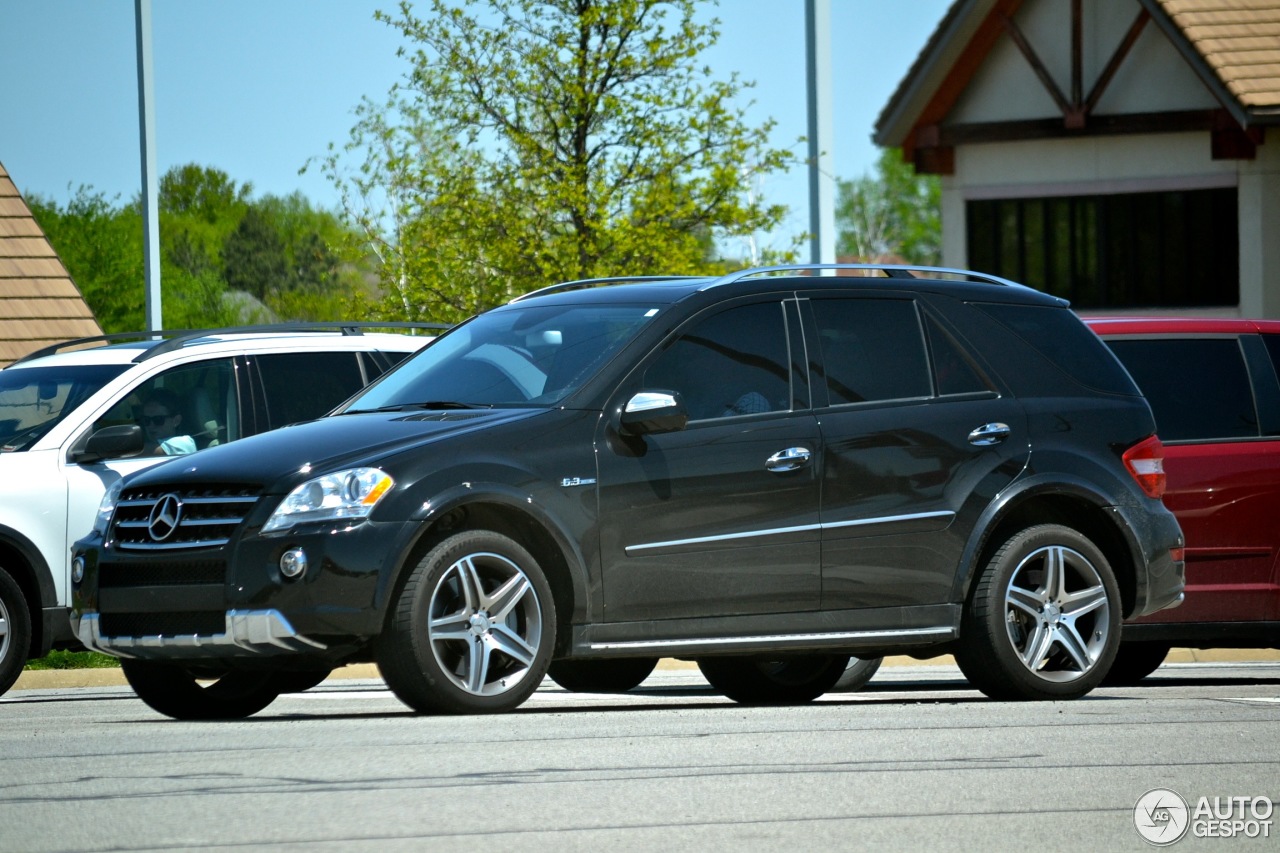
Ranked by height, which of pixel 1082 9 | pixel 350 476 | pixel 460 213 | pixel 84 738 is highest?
pixel 1082 9

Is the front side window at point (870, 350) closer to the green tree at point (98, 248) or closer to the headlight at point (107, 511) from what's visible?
the headlight at point (107, 511)

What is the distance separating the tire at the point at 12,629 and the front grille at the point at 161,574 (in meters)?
2.72

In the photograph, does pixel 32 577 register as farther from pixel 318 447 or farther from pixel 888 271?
pixel 888 271

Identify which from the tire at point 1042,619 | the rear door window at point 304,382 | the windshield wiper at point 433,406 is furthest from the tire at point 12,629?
the tire at point 1042,619

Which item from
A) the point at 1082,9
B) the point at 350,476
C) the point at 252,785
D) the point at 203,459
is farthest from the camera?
the point at 1082,9

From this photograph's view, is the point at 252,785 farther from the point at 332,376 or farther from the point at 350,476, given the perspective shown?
the point at 332,376

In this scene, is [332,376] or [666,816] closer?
[666,816]

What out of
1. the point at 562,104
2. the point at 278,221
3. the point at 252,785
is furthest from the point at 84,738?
the point at 278,221

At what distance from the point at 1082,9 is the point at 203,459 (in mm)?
25444

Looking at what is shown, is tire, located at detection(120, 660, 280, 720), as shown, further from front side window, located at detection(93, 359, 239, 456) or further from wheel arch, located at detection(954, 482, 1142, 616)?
wheel arch, located at detection(954, 482, 1142, 616)

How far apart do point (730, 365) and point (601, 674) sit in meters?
1.90

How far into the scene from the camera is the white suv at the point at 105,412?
446 inches

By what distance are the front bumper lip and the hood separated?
0.50 metres

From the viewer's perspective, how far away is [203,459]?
344 inches
